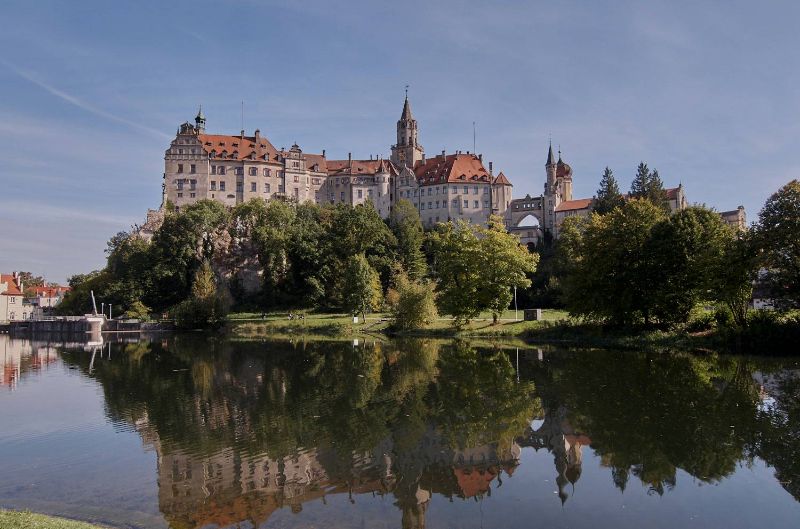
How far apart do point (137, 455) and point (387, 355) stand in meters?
24.3

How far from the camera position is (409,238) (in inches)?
3519

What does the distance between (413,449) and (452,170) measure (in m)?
98.6

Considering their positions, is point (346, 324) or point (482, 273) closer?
point (482, 273)

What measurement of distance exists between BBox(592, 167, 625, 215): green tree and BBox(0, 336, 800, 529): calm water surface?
60246 millimetres

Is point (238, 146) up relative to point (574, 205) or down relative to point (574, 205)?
up

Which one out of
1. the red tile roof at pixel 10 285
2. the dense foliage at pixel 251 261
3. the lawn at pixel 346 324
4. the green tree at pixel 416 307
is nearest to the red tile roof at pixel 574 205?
the dense foliage at pixel 251 261

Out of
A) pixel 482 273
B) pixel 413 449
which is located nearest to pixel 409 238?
pixel 482 273

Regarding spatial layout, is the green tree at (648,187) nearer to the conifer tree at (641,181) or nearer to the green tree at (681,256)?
the conifer tree at (641,181)

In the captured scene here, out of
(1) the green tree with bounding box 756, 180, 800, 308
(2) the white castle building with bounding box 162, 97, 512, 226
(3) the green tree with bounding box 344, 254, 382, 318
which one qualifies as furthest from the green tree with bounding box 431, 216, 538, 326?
(2) the white castle building with bounding box 162, 97, 512, 226

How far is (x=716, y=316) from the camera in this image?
41.9m

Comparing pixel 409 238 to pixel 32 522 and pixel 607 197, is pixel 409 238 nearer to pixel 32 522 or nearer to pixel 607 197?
pixel 607 197

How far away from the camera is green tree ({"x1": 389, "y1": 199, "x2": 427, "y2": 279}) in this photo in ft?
278

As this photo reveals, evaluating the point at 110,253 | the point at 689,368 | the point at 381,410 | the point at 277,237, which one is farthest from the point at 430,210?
the point at 381,410

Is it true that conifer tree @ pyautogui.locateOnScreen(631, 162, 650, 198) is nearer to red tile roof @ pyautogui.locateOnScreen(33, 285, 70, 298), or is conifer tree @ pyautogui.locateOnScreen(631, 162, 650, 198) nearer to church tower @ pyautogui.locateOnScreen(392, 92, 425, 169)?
church tower @ pyautogui.locateOnScreen(392, 92, 425, 169)
